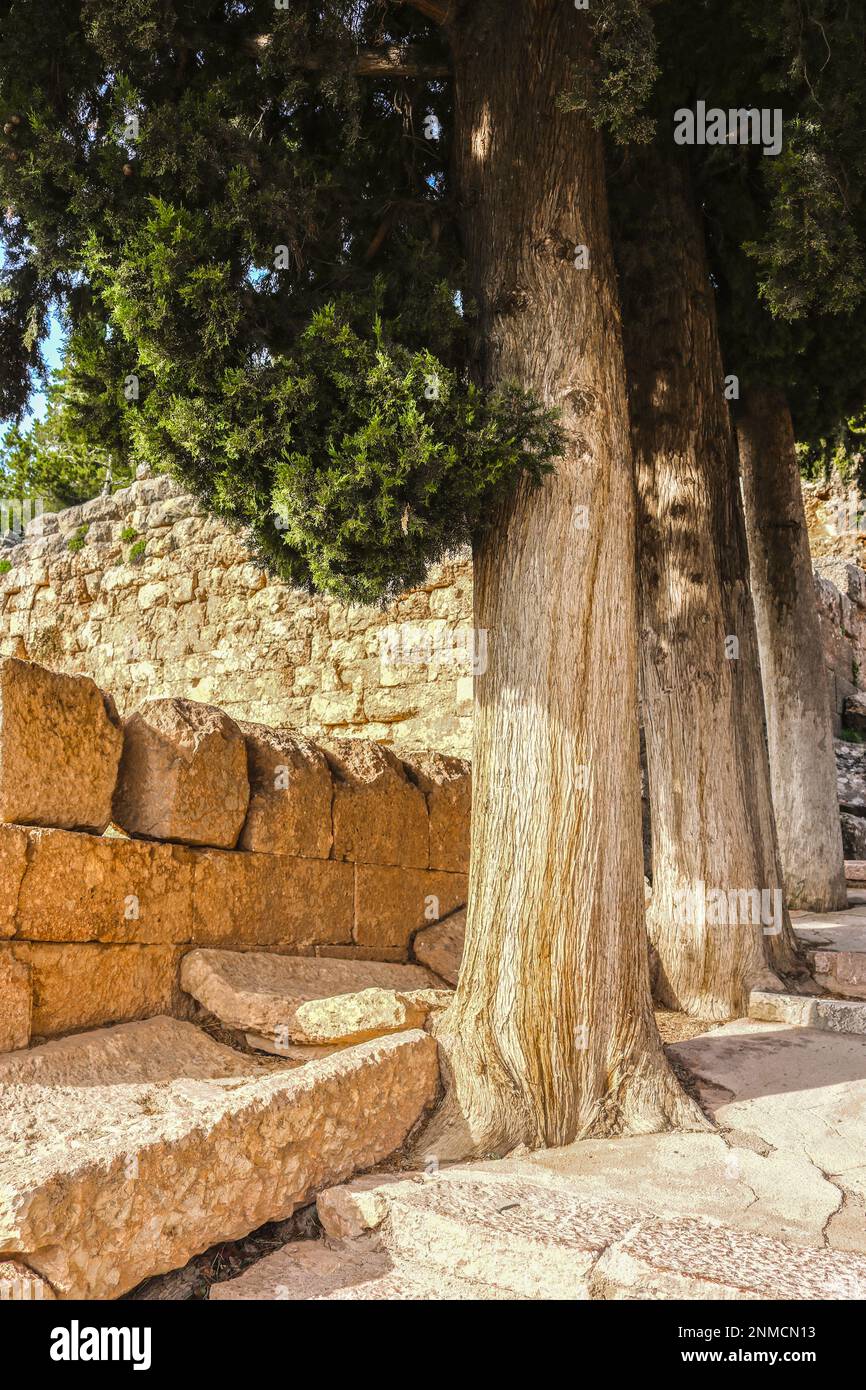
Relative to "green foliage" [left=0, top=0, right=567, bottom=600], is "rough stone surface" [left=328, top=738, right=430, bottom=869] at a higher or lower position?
lower

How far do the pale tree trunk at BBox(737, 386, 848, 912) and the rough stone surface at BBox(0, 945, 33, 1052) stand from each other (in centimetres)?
605

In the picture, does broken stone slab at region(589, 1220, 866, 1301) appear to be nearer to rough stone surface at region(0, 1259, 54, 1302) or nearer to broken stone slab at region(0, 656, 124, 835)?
rough stone surface at region(0, 1259, 54, 1302)

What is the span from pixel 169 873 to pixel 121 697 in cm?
522

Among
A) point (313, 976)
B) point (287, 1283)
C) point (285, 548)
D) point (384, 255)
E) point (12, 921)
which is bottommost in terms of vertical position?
point (287, 1283)

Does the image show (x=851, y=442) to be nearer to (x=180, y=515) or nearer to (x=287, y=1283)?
(x=180, y=515)

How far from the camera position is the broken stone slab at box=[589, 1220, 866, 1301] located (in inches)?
85.4

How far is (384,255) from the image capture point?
4.98 m

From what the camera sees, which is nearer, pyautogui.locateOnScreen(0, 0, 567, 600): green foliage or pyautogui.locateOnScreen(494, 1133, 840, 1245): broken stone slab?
pyautogui.locateOnScreen(494, 1133, 840, 1245): broken stone slab

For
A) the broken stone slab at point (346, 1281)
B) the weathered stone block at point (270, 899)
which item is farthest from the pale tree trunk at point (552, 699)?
the weathered stone block at point (270, 899)

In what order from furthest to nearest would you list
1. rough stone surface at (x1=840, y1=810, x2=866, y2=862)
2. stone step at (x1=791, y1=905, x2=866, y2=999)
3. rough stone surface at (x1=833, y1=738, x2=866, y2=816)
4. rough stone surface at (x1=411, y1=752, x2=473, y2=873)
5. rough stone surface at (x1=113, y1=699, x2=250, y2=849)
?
rough stone surface at (x1=833, y1=738, x2=866, y2=816), rough stone surface at (x1=840, y1=810, x2=866, y2=862), rough stone surface at (x1=411, y1=752, x2=473, y2=873), stone step at (x1=791, y1=905, x2=866, y2=999), rough stone surface at (x1=113, y1=699, x2=250, y2=849)

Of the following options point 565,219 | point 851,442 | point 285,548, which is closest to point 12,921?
point 285,548

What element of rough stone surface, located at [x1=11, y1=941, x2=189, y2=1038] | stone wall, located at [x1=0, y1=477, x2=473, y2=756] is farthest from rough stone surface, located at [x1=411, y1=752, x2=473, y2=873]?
rough stone surface, located at [x1=11, y1=941, x2=189, y2=1038]

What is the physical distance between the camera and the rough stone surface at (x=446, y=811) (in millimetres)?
5969

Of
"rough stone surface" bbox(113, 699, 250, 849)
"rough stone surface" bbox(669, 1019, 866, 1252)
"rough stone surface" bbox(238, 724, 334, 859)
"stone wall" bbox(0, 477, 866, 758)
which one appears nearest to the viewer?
"rough stone surface" bbox(669, 1019, 866, 1252)
